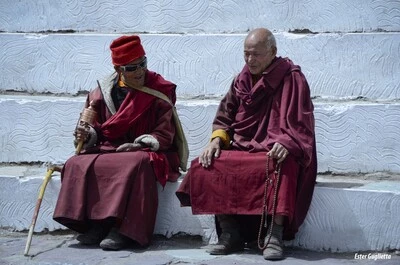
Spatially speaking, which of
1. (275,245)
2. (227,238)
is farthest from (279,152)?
(227,238)

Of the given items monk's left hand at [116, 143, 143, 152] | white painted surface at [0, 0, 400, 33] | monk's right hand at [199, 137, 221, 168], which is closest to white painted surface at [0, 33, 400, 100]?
white painted surface at [0, 0, 400, 33]

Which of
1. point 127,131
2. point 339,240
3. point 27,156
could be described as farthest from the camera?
point 27,156

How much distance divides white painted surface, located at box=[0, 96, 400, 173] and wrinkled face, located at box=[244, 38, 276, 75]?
0.87m

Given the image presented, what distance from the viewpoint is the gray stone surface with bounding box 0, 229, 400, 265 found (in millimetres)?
5898

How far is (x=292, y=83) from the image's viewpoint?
6.16 metres

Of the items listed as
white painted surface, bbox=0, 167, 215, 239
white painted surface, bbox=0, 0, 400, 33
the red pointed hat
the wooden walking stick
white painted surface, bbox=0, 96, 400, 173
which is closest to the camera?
the wooden walking stick

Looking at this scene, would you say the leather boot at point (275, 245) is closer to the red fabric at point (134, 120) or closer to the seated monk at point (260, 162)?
the seated monk at point (260, 162)

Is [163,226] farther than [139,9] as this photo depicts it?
No

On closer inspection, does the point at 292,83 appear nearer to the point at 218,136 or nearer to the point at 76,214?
the point at 218,136

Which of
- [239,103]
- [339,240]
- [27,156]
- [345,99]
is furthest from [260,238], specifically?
[27,156]

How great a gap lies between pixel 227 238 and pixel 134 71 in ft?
4.73

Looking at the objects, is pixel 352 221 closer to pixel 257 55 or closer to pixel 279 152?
pixel 279 152

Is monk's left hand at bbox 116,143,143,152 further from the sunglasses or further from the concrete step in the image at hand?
the sunglasses

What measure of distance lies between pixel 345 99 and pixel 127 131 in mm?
1771
